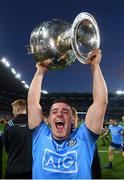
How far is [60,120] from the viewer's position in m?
3.11

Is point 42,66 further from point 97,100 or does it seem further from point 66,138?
point 66,138

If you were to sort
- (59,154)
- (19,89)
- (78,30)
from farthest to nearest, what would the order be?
(19,89) → (78,30) → (59,154)

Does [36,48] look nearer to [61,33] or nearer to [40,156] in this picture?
[61,33]

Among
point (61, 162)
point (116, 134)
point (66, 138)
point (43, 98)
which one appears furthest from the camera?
point (43, 98)

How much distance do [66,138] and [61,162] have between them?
23cm

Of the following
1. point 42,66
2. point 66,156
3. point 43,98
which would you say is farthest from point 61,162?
point 43,98

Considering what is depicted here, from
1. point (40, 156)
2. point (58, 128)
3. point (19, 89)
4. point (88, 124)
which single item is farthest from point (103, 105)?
point (19, 89)

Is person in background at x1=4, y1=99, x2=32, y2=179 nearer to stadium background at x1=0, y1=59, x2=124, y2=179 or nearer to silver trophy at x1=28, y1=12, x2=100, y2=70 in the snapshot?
silver trophy at x1=28, y1=12, x2=100, y2=70

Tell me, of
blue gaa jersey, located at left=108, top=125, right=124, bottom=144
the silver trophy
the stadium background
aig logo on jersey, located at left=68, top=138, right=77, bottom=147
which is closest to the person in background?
the silver trophy

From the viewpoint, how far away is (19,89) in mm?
73812

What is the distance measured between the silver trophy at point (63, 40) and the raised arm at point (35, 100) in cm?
11

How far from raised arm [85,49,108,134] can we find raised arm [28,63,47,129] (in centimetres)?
47

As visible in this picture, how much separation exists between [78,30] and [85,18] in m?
0.13

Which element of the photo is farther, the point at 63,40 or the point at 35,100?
the point at 35,100
